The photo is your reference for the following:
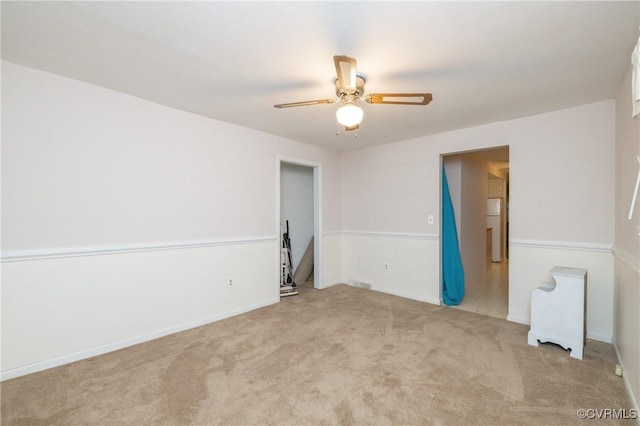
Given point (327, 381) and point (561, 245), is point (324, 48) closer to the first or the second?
point (327, 381)

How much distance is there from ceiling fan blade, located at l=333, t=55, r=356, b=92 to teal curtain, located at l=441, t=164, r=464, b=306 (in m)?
2.61

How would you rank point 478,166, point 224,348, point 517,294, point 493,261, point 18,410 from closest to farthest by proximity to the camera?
point 18,410, point 224,348, point 517,294, point 478,166, point 493,261

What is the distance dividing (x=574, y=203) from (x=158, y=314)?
439cm

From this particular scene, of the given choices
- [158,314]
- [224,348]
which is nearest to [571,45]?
[224,348]

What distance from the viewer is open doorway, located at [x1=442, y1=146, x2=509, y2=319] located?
3.88 meters

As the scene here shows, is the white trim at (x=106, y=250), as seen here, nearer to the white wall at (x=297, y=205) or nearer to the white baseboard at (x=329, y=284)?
the white wall at (x=297, y=205)

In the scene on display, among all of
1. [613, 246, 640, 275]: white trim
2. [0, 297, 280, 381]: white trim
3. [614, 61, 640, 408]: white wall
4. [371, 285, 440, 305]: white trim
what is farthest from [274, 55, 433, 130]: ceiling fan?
[371, 285, 440, 305]: white trim

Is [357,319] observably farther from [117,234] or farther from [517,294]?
[117,234]

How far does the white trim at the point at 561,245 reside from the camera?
8.80 ft

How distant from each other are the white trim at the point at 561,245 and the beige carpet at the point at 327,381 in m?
0.90

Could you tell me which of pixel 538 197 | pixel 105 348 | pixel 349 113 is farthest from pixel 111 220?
pixel 538 197

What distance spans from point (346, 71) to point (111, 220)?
2415 millimetres

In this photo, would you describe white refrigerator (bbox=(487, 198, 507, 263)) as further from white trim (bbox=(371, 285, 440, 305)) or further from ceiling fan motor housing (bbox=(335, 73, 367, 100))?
ceiling fan motor housing (bbox=(335, 73, 367, 100))

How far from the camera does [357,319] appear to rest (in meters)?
3.20
